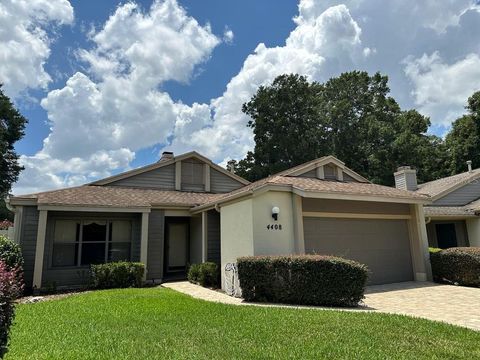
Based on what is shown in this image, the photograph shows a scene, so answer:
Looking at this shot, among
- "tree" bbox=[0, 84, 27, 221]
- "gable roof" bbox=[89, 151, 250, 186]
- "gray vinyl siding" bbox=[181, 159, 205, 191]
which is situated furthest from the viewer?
"tree" bbox=[0, 84, 27, 221]

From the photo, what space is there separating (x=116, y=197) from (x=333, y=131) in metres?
26.0

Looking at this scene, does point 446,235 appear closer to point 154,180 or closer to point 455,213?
point 455,213

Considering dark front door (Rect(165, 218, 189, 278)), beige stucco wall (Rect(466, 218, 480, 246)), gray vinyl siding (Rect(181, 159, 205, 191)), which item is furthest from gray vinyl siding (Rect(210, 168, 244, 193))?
beige stucco wall (Rect(466, 218, 480, 246))

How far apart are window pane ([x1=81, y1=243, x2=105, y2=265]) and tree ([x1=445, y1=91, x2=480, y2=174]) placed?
30859 millimetres

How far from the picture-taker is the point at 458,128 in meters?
31.6

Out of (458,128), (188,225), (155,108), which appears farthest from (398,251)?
(458,128)

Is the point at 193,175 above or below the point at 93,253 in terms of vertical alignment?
above

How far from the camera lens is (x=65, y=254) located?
12.1 meters

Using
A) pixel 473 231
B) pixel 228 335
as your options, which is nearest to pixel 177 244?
pixel 228 335

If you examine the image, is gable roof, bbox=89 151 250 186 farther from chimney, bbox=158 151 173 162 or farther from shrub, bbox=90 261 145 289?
shrub, bbox=90 261 145 289

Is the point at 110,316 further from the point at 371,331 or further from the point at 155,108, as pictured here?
the point at 155,108

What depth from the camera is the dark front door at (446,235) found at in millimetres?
16953

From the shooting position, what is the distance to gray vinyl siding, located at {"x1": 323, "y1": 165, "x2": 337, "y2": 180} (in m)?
14.3

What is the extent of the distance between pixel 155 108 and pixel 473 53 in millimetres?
16787
